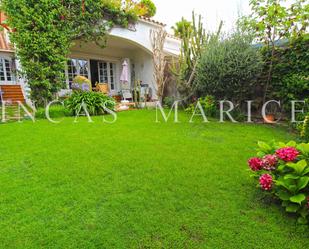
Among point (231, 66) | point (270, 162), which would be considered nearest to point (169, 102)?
point (231, 66)

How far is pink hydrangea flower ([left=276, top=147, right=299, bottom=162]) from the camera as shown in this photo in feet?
7.68

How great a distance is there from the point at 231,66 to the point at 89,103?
5.31 metres

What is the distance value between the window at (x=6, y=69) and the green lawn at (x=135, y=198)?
10368 mm

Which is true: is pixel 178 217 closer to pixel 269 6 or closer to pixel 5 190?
pixel 5 190

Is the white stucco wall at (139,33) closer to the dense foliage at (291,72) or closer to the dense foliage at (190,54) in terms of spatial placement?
the dense foliage at (190,54)

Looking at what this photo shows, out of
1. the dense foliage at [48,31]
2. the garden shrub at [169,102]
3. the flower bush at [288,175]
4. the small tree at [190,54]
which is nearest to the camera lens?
the flower bush at [288,175]

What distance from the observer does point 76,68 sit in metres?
13.0

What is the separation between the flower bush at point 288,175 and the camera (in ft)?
6.95

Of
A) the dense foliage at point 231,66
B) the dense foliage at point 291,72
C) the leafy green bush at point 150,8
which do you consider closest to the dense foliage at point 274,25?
the dense foliage at point 291,72

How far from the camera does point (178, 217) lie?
2215 mm

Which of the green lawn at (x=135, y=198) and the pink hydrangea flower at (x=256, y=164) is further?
the pink hydrangea flower at (x=256, y=164)

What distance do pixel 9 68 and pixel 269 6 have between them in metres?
13.9

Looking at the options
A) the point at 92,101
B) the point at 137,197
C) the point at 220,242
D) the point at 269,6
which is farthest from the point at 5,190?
the point at 269,6

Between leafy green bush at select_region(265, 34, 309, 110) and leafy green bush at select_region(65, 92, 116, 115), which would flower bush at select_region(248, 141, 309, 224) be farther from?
leafy green bush at select_region(65, 92, 116, 115)
